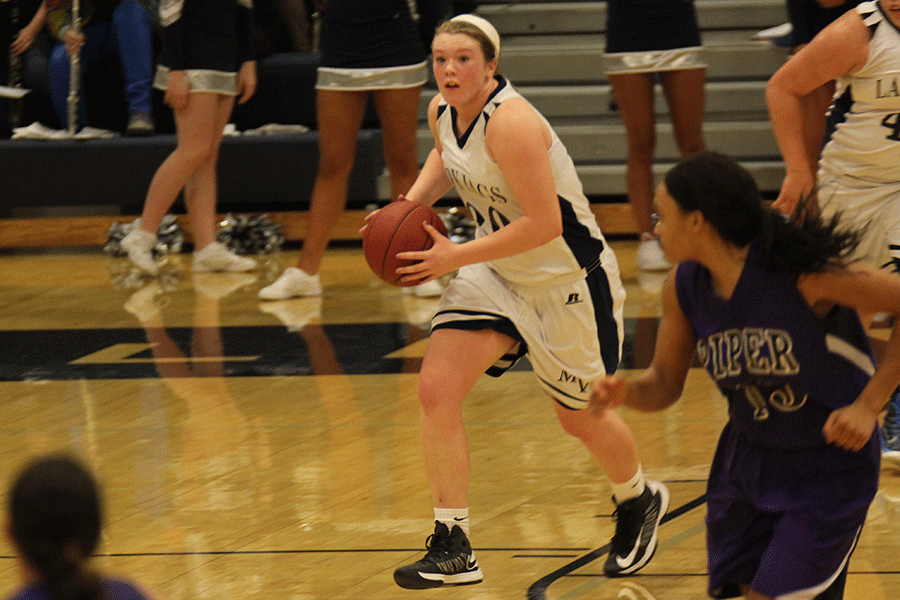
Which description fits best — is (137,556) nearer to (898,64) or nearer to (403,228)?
(403,228)

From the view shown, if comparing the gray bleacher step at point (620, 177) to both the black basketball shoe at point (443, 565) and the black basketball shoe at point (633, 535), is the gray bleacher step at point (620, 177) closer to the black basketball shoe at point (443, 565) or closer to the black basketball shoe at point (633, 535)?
the black basketball shoe at point (633, 535)

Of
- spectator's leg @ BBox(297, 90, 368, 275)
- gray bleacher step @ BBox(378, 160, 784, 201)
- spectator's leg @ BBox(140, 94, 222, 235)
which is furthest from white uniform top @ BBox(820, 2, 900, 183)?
gray bleacher step @ BBox(378, 160, 784, 201)

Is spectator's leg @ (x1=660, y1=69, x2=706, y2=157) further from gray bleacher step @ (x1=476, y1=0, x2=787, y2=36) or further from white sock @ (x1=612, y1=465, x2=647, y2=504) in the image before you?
white sock @ (x1=612, y1=465, x2=647, y2=504)

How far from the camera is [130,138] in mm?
8148

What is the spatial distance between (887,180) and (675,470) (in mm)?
998

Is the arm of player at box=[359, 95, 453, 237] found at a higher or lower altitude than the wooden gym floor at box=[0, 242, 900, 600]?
higher

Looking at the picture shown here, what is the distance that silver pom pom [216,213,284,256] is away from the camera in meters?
7.85

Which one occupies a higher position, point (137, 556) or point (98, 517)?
point (98, 517)

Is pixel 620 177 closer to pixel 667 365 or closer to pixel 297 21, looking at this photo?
pixel 297 21

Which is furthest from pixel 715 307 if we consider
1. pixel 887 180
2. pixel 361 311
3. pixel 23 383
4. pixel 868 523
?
pixel 361 311

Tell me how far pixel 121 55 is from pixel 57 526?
23.0 feet

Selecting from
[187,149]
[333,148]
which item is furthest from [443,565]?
[187,149]

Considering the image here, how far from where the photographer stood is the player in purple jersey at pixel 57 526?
4.55 feet

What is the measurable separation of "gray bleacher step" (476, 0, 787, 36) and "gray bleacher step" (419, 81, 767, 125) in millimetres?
546
